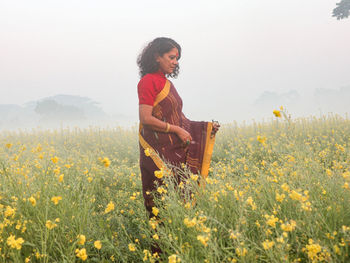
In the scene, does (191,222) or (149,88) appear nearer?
(191,222)

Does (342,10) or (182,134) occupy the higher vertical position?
(342,10)

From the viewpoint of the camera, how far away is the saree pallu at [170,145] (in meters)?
2.27

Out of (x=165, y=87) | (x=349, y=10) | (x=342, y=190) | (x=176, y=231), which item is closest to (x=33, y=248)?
(x=176, y=231)

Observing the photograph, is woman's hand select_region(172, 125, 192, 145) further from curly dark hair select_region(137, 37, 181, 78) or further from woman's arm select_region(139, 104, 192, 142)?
curly dark hair select_region(137, 37, 181, 78)

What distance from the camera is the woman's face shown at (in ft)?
7.76

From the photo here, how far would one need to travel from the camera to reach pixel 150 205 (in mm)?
2396

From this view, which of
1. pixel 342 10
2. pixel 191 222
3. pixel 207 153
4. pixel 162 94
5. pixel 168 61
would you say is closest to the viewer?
pixel 191 222

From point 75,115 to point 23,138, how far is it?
45576mm

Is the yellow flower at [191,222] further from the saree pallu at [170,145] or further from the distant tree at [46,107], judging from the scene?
the distant tree at [46,107]

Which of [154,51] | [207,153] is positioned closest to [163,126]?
[207,153]

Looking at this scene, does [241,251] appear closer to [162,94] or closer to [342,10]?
[162,94]

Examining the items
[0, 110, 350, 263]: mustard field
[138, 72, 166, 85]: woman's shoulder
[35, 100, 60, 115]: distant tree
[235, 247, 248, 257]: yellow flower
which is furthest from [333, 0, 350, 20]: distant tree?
[35, 100, 60, 115]: distant tree

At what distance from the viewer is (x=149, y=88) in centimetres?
220

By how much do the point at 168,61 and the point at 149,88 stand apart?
14.2 inches
